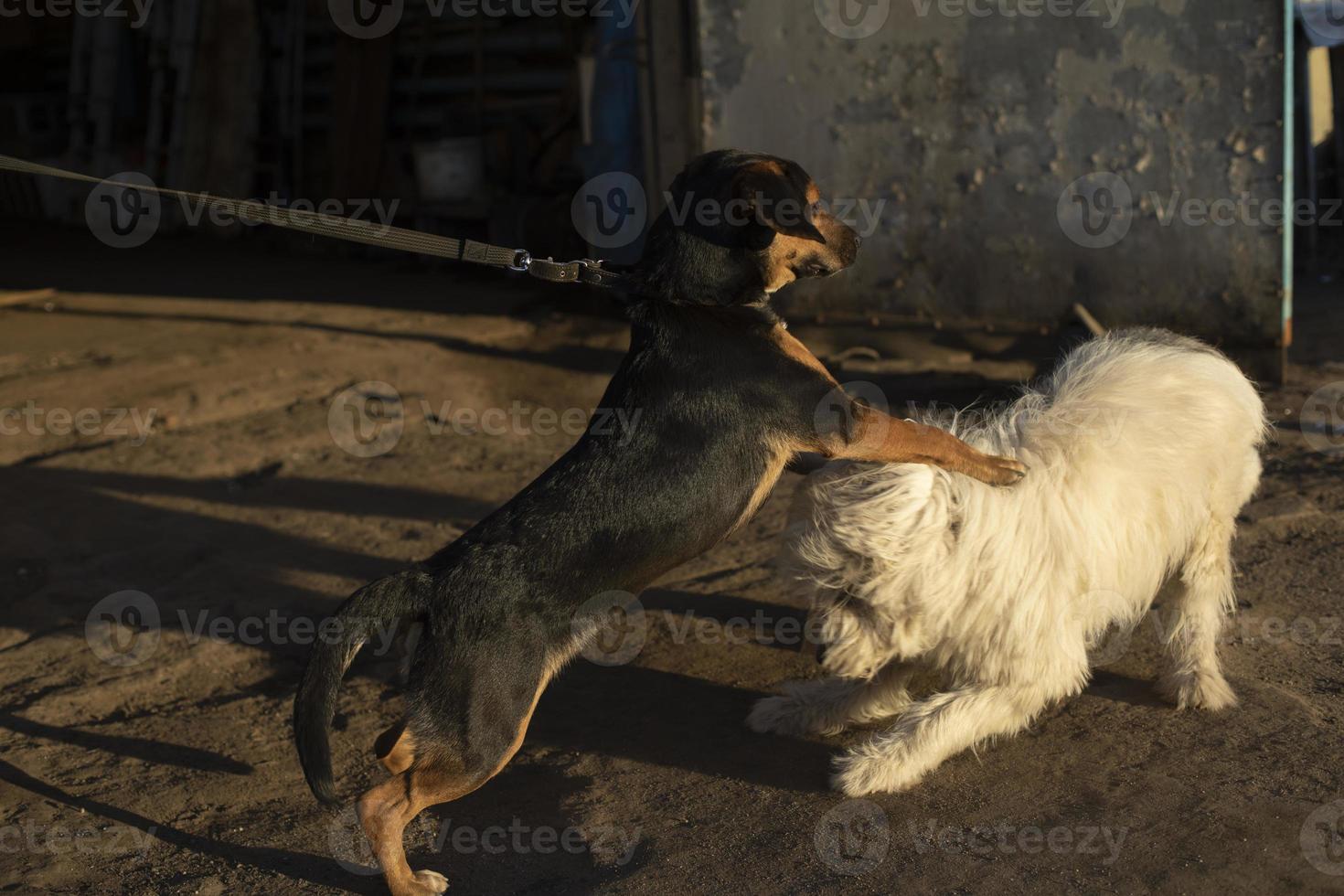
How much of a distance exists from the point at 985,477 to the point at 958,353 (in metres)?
4.34

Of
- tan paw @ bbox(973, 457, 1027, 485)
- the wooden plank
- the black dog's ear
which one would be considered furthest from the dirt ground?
the wooden plank

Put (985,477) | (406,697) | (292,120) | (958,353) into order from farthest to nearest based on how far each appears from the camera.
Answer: (292,120)
(958,353)
(985,477)
(406,697)

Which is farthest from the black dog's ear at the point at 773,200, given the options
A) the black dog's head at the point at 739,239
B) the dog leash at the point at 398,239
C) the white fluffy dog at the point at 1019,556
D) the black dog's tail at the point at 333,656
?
the black dog's tail at the point at 333,656

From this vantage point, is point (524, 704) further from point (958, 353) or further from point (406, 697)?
point (958, 353)

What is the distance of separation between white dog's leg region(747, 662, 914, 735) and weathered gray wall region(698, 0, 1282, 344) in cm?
429

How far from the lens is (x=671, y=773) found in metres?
3.73

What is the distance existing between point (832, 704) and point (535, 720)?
101 centimetres

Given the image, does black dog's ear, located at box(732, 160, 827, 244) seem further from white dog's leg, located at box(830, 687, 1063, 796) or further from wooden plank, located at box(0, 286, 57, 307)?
wooden plank, located at box(0, 286, 57, 307)

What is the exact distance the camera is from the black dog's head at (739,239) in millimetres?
3334

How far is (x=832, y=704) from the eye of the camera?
390cm

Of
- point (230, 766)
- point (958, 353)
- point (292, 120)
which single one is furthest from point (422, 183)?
point (230, 766)

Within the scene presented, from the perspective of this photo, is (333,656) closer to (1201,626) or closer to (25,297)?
(1201,626)

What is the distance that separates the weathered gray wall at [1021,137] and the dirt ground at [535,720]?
717mm

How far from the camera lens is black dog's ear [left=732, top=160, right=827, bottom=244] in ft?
10.8
